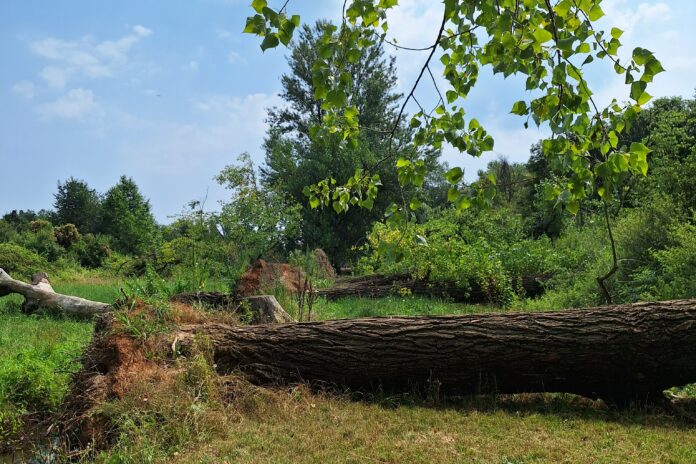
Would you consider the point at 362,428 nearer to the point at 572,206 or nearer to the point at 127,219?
the point at 572,206

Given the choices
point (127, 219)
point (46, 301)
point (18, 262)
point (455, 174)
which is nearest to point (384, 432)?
point (455, 174)

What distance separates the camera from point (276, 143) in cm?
3156

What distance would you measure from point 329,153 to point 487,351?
2389 cm

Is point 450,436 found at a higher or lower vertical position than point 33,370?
lower

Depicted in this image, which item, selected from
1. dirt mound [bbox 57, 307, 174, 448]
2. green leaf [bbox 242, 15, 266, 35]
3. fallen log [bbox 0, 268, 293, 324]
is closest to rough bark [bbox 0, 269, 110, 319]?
fallen log [bbox 0, 268, 293, 324]

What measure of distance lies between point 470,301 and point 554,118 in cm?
1119

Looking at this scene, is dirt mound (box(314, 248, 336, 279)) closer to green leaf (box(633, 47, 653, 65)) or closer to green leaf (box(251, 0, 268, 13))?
green leaf (box(251, 0, 268, 13))

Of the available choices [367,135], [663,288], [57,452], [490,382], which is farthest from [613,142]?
[367,135]

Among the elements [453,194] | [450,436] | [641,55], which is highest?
[641,55]

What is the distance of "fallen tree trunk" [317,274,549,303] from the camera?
13.2 m

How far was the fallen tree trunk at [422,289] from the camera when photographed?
1324 centimetres

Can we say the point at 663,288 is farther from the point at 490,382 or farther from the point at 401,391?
the point at 401,391

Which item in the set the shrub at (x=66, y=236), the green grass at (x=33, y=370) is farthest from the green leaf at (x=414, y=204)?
the shrub at (x=66, y=236)

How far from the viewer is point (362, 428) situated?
4.62m
